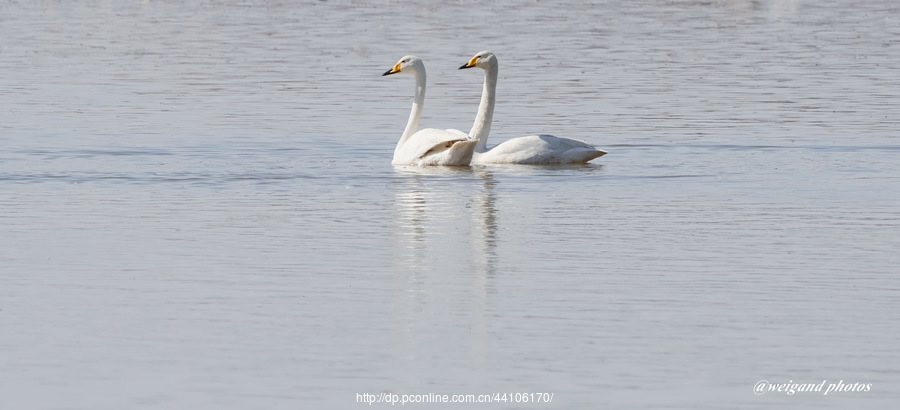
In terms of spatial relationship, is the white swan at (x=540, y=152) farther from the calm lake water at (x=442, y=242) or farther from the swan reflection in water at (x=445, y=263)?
the swan reflection in water at (x=445, y=263)

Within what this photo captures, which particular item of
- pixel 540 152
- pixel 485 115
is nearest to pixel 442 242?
pixel 540 152

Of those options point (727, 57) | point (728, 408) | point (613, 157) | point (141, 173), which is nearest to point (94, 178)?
point (141, 173)

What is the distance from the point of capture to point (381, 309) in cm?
1011

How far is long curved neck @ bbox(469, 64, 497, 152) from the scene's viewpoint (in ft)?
64.2

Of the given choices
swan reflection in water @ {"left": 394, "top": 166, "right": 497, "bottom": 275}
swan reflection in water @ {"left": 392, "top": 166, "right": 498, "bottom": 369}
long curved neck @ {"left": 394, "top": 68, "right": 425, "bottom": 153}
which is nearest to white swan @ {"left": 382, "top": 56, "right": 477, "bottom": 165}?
swan reflection in water @ {"left": 394, "top": 166, "right": 497, "bottom": 275}

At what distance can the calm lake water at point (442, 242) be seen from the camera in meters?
8.64

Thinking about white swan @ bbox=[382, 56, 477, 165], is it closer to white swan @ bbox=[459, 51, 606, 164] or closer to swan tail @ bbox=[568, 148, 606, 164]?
white swan @ bbox=[459, 51, 606, 164]

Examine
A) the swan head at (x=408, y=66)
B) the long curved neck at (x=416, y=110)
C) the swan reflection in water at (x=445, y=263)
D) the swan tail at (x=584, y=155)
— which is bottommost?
the swan tail at (x=584, y=155)

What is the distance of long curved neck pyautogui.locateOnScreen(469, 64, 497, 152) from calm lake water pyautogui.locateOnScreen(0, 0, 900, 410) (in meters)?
1.18

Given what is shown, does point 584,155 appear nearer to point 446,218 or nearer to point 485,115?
point 485,115

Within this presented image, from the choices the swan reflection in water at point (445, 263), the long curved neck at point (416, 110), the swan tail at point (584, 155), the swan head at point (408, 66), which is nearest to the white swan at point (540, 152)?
the swan tail at point (584, 155)

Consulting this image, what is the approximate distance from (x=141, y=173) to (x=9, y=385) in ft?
29.1

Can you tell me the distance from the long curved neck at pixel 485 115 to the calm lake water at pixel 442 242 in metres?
1.18

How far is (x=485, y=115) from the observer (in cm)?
1980
